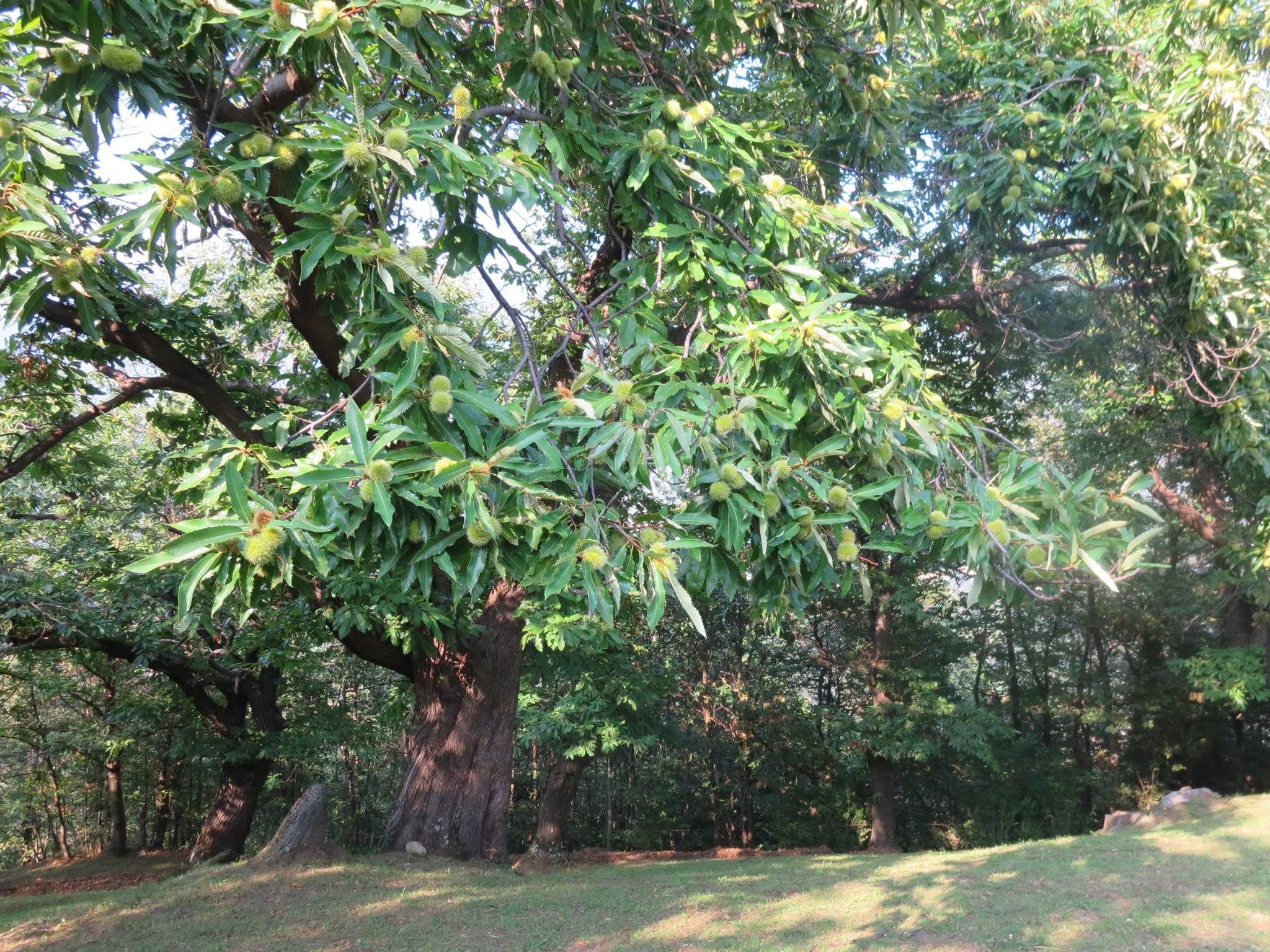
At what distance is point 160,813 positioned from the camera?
14.5 metres

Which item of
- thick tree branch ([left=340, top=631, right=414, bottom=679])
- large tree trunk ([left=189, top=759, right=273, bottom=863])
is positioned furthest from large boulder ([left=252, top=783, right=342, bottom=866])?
large tree trunk ([left=189, top=759, right=273, bottom=863])

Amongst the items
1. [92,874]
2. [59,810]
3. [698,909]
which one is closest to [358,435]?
[698,909]

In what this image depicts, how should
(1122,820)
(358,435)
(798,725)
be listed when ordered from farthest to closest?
(798,725)
(1122,820)
(358,435)

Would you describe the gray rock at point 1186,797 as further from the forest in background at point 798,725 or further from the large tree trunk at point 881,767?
the large tree trunk at point 881,767

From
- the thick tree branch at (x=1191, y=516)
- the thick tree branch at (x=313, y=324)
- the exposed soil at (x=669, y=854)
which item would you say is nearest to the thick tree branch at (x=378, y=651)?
the thick tree branch at (x=313, y=324)

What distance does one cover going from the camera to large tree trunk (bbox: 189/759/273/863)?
9875 millimetres

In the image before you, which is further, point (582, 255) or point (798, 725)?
point (798, 725)

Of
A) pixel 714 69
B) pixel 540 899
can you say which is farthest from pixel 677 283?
pixel 540 899

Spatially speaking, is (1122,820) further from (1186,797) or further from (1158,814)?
(1186,797)

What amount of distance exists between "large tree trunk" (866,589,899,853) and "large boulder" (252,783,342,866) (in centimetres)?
847

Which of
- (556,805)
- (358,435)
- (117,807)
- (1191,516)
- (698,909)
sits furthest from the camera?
(117,807)

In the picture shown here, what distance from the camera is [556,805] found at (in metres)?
10.9

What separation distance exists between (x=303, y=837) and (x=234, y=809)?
3848mm

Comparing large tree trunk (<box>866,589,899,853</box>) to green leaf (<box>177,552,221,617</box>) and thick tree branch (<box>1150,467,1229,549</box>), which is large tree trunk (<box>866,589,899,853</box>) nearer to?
thick tree branch (<box>1150,467,1229,549</box>)
